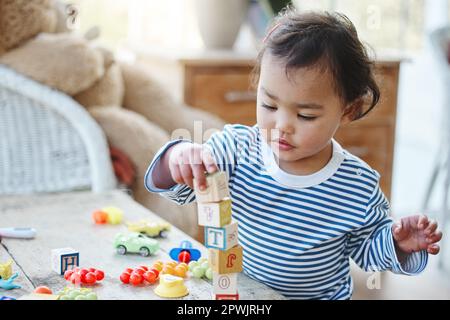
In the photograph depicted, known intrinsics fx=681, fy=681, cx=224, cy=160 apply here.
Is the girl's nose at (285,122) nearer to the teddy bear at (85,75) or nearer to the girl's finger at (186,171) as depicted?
the girl's finger at (186,171)

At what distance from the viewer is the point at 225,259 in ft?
1.94

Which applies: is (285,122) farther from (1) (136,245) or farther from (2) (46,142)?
(2) (46,142)

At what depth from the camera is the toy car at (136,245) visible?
903mm

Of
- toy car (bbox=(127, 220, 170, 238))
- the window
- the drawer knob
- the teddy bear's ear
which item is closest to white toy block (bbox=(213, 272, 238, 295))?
toy car (bbox=(127, 220, 170, 238))

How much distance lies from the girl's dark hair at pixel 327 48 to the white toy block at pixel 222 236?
23cm

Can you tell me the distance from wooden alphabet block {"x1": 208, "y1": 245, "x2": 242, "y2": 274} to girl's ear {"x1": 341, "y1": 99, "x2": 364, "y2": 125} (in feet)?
0.95

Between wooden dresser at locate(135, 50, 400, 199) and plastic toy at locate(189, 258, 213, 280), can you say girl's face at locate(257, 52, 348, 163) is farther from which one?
wooden dresser at locate(135, 50, 400, 199)

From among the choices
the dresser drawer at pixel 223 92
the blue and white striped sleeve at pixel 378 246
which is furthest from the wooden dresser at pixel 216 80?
the blue and white striped sleeve at pixel 378 246

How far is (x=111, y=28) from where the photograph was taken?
228cm

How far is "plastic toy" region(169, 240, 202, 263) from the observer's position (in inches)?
34.5

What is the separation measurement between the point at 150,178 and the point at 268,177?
0.51 feet
